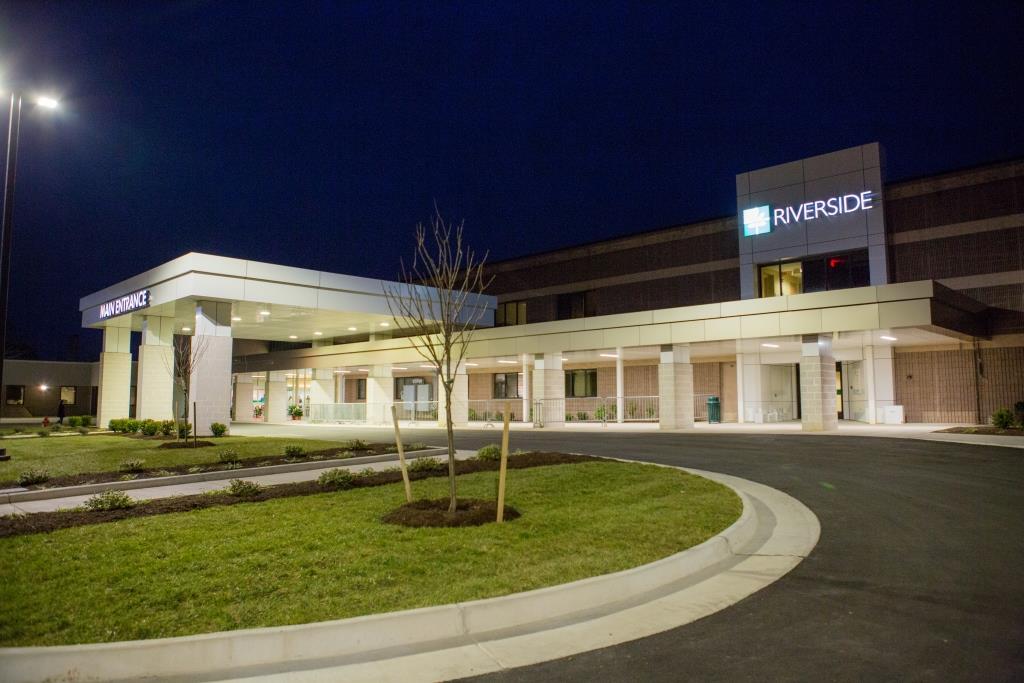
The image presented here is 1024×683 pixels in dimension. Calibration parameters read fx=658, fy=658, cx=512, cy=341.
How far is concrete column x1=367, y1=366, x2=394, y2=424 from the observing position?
4119cm

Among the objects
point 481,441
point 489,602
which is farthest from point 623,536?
point 481,441

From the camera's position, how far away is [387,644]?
508 centimetres

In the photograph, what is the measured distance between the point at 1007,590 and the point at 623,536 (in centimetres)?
370

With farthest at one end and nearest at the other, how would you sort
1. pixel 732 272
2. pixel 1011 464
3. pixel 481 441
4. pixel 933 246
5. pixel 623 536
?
pixel 732 272 < pixel 933 246 < pixel 481 441 < pixel 1011 464 < pixel 623 536

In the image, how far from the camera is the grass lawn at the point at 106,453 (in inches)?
639

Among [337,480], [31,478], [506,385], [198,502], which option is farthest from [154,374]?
[198,502]

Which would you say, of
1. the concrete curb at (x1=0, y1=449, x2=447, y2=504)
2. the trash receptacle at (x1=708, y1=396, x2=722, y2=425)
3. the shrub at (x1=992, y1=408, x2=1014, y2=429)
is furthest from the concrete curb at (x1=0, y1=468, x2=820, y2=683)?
the trash receptacle at (x1=708, y1=396, x2=722, y2=425)

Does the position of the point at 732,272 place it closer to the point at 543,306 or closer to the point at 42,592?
the point at 543,306

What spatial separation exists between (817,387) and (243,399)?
4202cm

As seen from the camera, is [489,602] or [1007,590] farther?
[1007,590]

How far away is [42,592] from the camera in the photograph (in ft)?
19.5

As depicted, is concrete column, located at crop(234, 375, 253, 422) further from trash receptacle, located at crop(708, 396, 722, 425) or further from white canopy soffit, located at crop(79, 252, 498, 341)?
trash receptacle, located at crop(708, 396, 722, 425)

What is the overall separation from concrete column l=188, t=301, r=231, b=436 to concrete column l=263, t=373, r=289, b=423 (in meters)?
21.3

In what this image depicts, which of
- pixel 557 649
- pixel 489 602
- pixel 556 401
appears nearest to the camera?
pixel 557 649
